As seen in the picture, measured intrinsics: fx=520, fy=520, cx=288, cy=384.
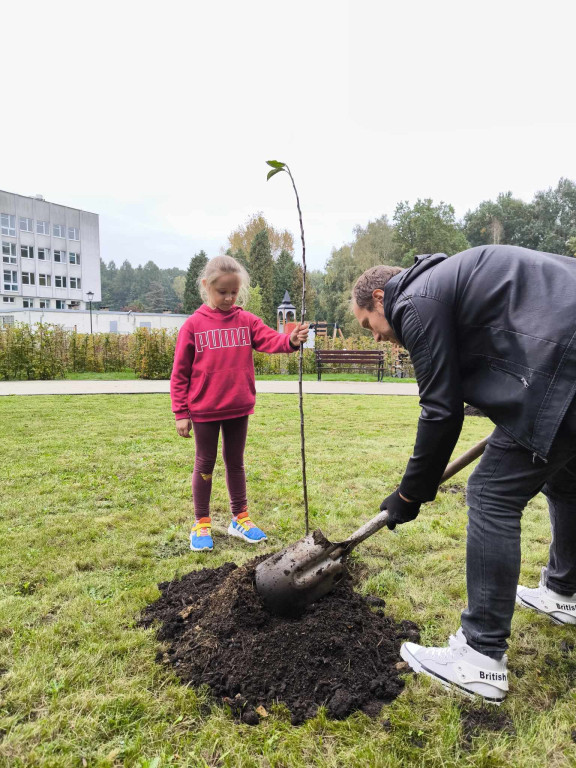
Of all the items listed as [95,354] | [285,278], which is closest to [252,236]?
[285,278]

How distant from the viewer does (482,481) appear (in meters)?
2.00

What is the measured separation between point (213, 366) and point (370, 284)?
1486 millimetres

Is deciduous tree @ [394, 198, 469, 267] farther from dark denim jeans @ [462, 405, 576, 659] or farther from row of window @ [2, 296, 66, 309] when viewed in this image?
dark denim jeans @ [462, 405, 576, 659]

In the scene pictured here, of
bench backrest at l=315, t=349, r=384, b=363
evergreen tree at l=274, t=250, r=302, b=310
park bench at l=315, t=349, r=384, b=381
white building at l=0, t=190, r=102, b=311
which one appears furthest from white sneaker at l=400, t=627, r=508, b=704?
white building at l=0, t=190, r=102, b=311

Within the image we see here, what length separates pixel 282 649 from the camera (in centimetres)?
222

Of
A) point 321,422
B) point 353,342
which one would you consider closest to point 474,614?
point 321,422

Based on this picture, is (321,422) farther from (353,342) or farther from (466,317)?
(353,342)

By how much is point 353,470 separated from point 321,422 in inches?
122

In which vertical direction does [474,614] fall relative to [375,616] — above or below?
above

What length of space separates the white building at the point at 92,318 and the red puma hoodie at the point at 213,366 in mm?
29449

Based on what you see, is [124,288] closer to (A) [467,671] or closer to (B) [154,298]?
(B) [154,298]

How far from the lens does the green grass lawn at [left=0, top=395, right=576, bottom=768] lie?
1791 millimetres

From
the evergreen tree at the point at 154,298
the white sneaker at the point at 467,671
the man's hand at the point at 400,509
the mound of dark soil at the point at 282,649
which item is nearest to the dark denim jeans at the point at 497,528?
the white sneaker at the point at 467,671

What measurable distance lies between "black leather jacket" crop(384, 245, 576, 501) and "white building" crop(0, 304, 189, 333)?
31.2 metres
